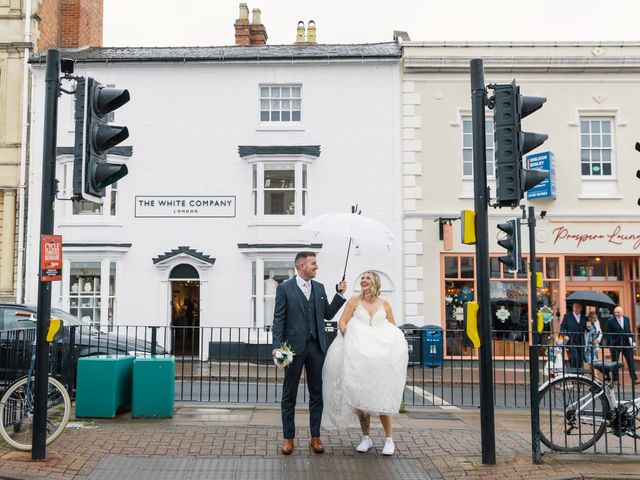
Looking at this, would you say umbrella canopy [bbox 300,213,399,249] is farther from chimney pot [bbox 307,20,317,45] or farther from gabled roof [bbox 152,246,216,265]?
chimney pot [bbox 307,20,317,45]

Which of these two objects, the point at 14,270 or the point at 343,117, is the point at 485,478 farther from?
the point at 14,270

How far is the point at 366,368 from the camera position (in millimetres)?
6844

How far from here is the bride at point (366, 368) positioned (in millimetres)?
6816

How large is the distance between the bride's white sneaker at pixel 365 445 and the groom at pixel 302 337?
40 centimetres

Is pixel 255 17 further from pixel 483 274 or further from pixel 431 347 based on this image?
pixel 483 274

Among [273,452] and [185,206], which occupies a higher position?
[185,206]

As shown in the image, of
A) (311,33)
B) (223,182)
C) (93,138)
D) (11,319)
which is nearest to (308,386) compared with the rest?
(93,138)

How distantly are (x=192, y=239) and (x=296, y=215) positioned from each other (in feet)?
9.88

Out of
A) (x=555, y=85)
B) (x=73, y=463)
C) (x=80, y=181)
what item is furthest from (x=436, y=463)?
(x=555, y=85)

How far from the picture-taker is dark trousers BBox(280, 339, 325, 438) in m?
6.96

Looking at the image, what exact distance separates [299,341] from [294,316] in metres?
0.27

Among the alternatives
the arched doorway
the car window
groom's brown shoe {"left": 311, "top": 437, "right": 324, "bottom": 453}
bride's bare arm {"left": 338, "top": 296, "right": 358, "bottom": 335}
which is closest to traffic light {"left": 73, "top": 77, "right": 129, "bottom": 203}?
bride's bare arm {"left": 338, "top": 296, "right": 358, "bottom": 335}

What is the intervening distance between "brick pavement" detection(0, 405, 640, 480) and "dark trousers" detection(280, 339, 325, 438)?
0.31 metres

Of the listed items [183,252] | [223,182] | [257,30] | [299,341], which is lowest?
[299,341]
